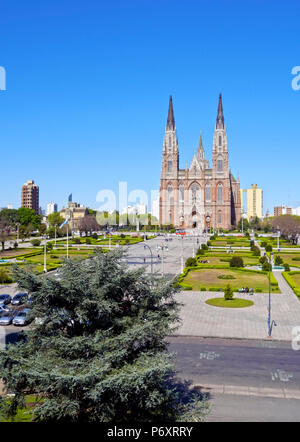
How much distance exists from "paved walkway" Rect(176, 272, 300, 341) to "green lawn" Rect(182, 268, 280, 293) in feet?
10.4

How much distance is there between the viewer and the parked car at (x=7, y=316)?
24.9 meters

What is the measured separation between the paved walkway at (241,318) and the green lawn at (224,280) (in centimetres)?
317

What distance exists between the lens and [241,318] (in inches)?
1021

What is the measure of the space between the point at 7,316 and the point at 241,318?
15.7 m

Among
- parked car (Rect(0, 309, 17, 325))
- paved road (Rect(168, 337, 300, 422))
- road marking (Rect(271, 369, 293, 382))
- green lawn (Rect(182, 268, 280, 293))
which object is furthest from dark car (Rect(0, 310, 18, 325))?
road marking (Rect(271, 369, 293, 382))

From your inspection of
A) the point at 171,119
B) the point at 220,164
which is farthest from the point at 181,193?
the point at 171,119

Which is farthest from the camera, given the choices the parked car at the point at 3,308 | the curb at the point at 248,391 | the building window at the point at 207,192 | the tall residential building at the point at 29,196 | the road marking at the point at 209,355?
the tall residential building at the point at 29,196

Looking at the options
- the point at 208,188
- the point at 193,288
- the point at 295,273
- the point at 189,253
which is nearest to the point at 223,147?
the point at 208,188

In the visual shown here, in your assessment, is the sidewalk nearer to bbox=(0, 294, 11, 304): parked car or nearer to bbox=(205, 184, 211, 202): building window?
bbox=(0, 294, 11, 304): parked car

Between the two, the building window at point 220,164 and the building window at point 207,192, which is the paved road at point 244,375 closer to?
the building window at point 207,192

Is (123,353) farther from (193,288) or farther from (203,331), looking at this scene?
(193,288)

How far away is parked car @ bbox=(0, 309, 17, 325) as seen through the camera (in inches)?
980

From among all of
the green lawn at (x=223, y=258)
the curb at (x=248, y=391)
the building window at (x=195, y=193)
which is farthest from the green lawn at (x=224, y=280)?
the building window at (x=195, y=193)
